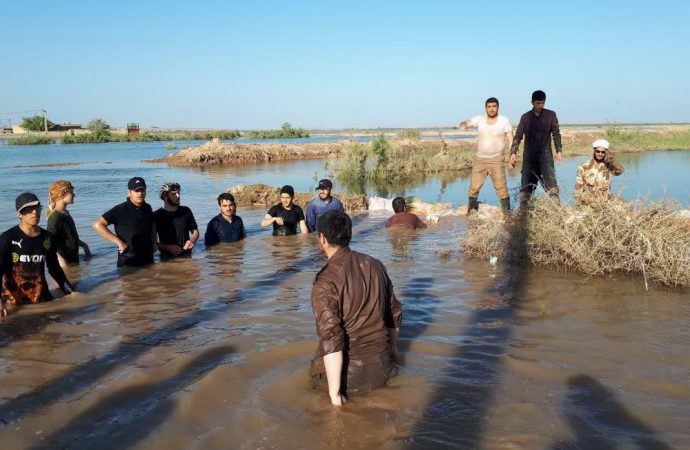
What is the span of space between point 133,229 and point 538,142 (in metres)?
6.14

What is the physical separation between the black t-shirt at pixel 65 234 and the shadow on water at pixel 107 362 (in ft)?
9.38

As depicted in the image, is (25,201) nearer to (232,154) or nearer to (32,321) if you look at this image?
(32,321)

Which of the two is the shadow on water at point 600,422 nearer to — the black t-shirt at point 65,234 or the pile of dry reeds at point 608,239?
the pile of dry reeds at point 608,239

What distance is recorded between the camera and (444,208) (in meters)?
13.5

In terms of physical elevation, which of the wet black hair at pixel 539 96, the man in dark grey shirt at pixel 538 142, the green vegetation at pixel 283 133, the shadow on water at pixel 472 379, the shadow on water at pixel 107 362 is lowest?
the shadow on water at pixel 472 379

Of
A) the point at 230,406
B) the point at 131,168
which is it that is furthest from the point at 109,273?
the point at 131,168

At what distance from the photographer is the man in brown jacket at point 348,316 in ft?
→ 11.2

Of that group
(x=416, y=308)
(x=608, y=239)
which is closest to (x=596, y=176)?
(x=608, y=239)

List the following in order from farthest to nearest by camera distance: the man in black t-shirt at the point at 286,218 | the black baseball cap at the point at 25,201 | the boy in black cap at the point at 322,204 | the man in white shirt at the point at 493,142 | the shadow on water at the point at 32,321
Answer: the man in black t-shirt at the point at 286,218
the boy in black cap at the point at 322,204
the man in white shirt at the point at 493,142
the black baseball cap at the point at 25,201
the shadow on water at the point at 32,321

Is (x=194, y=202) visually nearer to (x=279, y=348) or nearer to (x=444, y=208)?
(x=444, y=208)

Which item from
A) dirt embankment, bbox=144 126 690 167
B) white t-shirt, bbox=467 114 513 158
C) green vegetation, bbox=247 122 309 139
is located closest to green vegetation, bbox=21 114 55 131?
green vegetation, bbox=247 122 309 139

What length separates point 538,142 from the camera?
8.52 meters

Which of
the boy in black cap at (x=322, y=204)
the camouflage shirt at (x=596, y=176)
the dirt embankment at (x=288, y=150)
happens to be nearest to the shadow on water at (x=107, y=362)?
the boy in black cap at (x=322, y=204)

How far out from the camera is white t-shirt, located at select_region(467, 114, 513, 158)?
9148 mm
